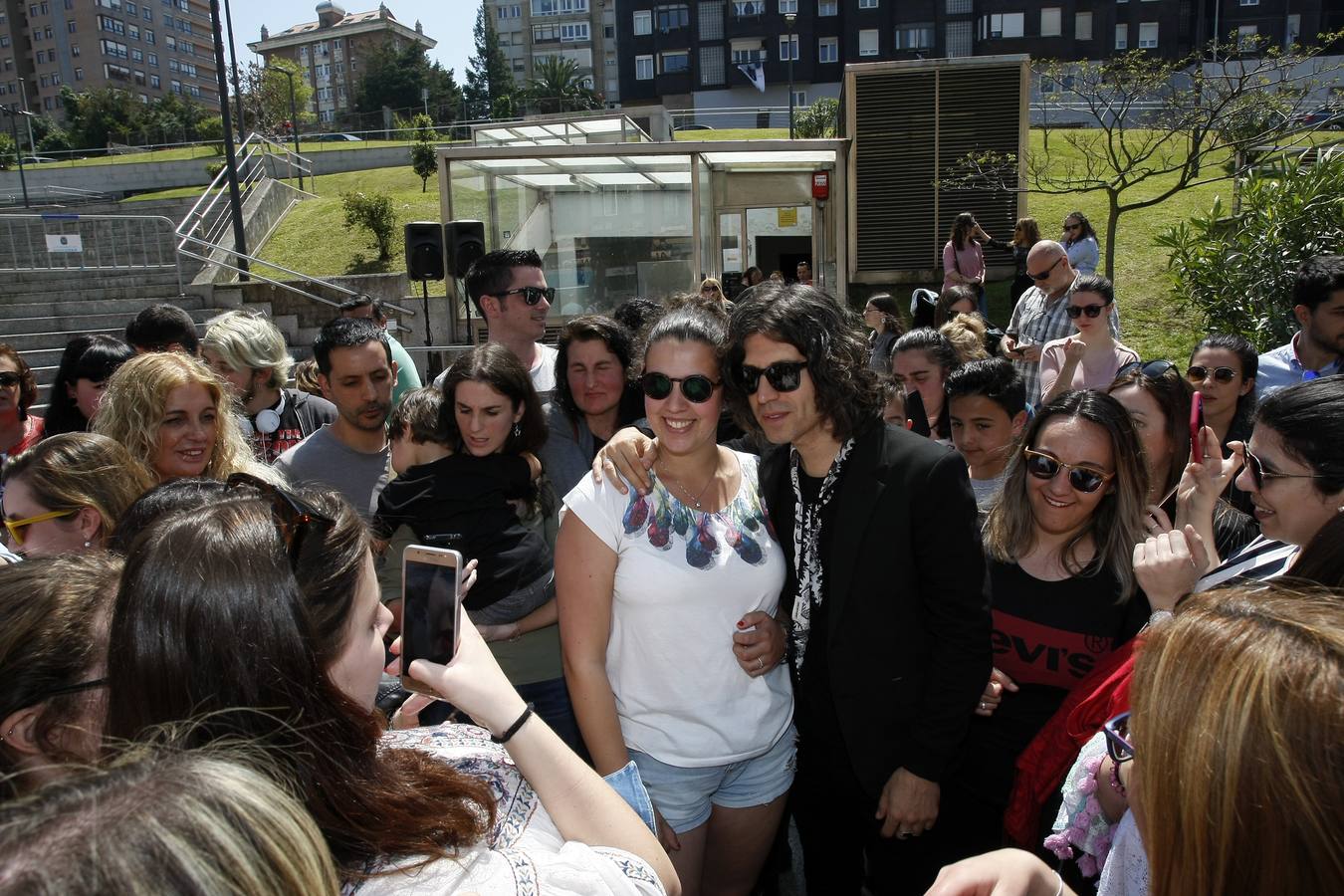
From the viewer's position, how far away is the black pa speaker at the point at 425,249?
9203mm

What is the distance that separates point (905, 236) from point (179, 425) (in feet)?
46.0

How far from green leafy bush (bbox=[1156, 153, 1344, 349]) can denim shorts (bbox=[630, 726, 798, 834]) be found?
313 inches

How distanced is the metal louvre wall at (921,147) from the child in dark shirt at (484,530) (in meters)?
13.5

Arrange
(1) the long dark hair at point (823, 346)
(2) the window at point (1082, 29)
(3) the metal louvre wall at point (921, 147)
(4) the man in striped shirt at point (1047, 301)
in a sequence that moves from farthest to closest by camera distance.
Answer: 1. (2) the window at point (1082, 29)
2. (3) the metal louvre wall at point (921, 147)
3. (4) the man in striped shirt at point (1047, 301)
4. (1) the long dark hair at point (823, 346)

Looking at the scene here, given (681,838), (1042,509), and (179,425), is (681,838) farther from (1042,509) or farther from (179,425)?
(179,425)

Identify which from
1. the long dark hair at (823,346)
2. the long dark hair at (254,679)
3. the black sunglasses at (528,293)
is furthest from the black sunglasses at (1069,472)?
the black sunglasses at (528,293)

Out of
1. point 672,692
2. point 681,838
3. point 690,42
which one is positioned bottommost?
point 681,838

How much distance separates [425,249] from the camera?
30.3 feet

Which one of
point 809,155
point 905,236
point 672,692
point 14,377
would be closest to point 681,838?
A: point 672,692

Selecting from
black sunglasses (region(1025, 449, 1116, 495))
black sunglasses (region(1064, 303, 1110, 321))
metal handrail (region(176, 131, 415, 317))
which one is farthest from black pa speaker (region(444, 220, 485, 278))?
black sunglasses (region(1025, 449, 1116, 495))

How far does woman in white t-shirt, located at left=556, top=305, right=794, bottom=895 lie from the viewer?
87.5 inches

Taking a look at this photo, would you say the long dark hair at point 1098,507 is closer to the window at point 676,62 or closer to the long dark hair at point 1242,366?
the long dark hair at point 1242,366

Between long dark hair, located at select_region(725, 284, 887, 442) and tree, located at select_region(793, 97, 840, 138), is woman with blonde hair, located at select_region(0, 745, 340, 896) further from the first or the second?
tree, located at select_region(793, 97, 840, 138)

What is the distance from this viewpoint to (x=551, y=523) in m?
3.05
